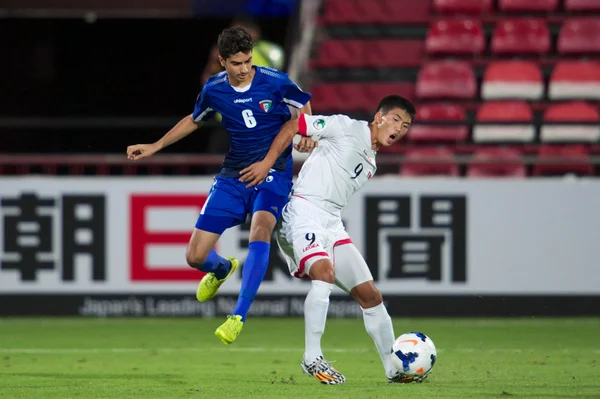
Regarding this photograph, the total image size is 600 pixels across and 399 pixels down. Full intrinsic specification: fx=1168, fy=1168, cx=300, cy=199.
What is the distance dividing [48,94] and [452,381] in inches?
427

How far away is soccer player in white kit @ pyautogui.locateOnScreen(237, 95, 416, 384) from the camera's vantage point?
22.8 ft

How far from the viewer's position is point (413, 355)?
6.86 metres

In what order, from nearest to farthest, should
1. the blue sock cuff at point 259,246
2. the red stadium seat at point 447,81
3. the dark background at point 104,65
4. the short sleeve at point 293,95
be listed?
the blue sock cuff at point 259,246 → the short sleeve at point 293,95 → the red stadium seat at point 447,81 → the dark background at point 104,65

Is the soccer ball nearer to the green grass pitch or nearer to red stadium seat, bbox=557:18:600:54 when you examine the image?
the green grass pitch

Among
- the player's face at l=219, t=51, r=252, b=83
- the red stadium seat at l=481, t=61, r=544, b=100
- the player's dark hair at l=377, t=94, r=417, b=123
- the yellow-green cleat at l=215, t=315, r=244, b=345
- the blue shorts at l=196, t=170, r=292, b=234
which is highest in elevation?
the red stadium seat at l=481, t=61, r=544, b=100

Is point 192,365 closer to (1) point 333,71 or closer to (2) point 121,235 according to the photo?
(2) point 121,235

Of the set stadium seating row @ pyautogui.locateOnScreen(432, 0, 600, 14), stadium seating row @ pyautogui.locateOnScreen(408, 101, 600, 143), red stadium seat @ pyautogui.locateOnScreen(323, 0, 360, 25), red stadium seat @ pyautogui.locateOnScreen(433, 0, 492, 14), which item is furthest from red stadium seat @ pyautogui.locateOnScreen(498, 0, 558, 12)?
red stadium seat @ pyautogui.locateOnScreen(323, 0, 360, 25)

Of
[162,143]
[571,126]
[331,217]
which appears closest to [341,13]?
[571,126]

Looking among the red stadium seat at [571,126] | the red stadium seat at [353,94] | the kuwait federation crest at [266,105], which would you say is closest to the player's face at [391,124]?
the kuwait federation crest at [266,105]

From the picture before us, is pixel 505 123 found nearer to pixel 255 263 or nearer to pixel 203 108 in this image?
pixel 203 108

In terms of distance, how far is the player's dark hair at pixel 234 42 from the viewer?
7230 mm

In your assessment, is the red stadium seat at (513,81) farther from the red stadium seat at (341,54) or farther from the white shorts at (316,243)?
the white shorts at (316,243)

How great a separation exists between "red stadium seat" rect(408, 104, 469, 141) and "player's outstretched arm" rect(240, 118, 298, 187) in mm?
6208

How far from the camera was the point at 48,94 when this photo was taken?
16.7 meters
